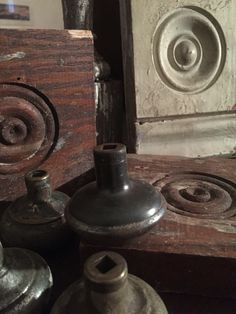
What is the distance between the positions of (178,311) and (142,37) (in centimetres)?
75

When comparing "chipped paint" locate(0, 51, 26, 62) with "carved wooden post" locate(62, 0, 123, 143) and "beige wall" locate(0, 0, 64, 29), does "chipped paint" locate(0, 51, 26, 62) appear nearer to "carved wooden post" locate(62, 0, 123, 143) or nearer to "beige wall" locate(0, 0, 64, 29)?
"carved wooden post" locate(62, 0, 123, 143)

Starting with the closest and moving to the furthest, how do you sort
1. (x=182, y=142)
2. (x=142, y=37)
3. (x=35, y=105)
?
(x=35, y=105) < (x=142, y=37) < (x=182, y=142)

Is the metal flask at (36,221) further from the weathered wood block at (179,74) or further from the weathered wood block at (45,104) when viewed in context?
the weathered wood block at (179,74)

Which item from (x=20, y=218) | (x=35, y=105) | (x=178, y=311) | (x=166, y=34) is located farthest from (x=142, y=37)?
(x=178, y=311)

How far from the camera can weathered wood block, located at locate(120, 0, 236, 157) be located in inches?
39.0

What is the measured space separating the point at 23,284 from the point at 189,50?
84cm

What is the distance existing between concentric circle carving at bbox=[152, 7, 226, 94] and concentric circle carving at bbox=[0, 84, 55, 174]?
16.9 inches

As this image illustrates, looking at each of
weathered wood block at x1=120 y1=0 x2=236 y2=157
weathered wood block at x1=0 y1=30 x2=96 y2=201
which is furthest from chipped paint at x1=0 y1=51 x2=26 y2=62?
weathered wood block at x1=120 y1=0 x2=236 y2=157

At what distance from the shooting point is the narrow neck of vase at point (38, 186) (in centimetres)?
60

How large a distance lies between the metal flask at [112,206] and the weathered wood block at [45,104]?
0.27 meters

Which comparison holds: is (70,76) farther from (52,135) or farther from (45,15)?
(45,15)

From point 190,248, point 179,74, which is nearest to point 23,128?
point 190,248

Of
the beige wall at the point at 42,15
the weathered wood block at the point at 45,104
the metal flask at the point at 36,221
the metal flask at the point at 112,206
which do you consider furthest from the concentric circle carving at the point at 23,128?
the beige wall at the point at 42,15

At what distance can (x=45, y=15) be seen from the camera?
114 centimetres
